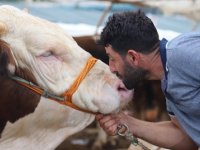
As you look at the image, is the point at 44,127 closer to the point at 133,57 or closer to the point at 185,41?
the point at 133,57

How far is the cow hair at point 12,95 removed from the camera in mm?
2469

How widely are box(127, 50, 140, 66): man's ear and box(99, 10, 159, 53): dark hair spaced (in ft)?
0.05

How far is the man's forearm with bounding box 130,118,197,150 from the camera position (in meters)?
2.57

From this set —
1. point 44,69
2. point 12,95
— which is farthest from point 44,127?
point 44,69

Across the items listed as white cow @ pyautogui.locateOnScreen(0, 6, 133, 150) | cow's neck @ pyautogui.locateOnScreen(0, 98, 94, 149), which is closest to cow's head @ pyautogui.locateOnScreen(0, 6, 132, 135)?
white cow @ pyautogui.locateOnScreen(0, 6, 133, 150)

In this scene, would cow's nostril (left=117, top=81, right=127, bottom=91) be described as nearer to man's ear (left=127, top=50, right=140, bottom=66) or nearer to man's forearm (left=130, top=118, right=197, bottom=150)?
man's ear (left=127, top=50, right=140, bottom=66)

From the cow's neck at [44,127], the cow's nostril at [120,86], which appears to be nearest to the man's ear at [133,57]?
the cow's nostril at [120,86]

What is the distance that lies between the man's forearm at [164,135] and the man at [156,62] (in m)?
0.10

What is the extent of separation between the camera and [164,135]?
2.60m

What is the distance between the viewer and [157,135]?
2600 mm

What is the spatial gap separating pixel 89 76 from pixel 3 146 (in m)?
0.67

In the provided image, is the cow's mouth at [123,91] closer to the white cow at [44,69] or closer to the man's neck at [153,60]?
the white cow at [44,69]

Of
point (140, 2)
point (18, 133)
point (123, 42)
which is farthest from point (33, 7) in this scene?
point (123, 42)

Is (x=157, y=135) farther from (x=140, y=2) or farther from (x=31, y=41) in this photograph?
(x=140, y=2)
